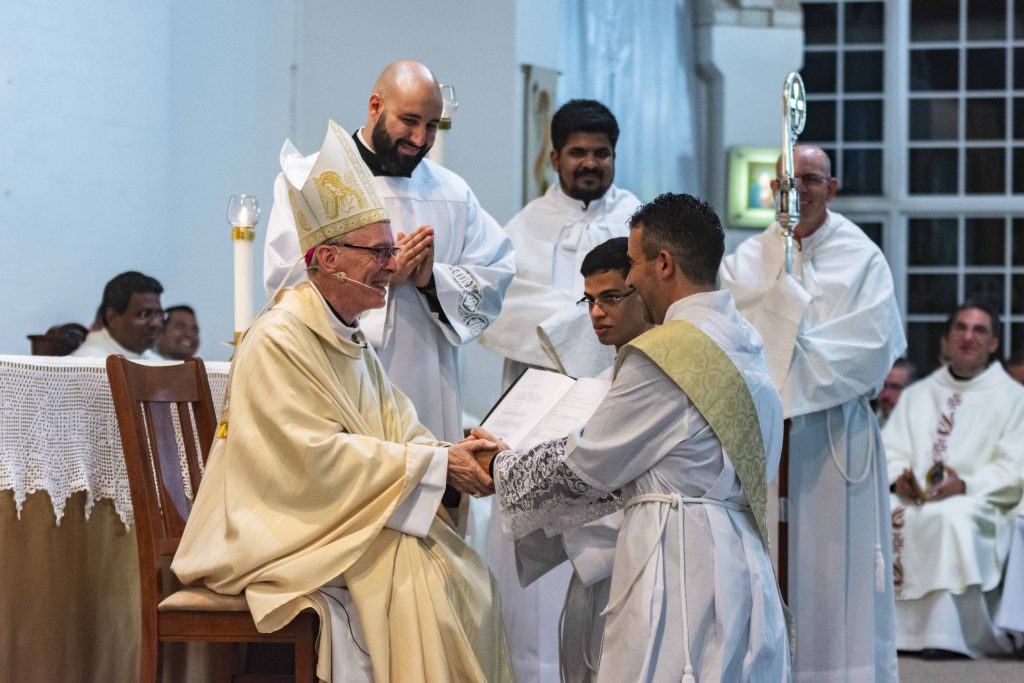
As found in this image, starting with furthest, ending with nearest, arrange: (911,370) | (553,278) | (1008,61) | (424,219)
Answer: (1008,61)
(911,370)
(553,278)
(424,219)

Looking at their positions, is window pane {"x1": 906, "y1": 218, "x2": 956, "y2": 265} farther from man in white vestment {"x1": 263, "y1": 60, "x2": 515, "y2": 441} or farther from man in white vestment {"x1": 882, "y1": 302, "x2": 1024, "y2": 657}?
man in white vestment {"x1": 263, "y1": 60, "x2": 515, "y2": 441}

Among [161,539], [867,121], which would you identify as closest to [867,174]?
[867,121]

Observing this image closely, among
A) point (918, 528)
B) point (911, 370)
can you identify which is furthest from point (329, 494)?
point (911, 370)

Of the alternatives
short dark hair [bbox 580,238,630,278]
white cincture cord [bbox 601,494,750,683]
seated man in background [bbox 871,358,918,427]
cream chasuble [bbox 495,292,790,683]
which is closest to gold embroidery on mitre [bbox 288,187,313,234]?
short dark hair [bbox 580,238,630,278]

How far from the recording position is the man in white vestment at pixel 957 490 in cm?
653

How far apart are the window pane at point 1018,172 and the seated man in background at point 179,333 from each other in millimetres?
6981

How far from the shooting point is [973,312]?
23.3 ft

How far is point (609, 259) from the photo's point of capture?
3.76 metres

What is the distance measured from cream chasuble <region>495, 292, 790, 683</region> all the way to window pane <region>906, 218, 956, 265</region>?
8608mm

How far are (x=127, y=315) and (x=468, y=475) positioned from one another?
12.1 feet

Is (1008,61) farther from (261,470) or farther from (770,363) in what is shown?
(261,470)

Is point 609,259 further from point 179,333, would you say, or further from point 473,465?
point 179,333

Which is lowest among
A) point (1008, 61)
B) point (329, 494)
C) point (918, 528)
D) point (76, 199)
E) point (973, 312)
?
point (918, 528)

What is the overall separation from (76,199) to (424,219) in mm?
3279
